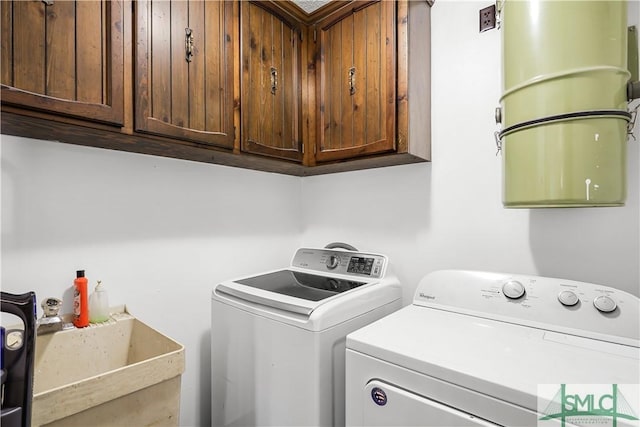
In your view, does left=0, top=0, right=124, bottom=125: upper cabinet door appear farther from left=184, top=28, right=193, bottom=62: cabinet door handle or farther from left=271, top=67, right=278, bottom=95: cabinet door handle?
left=271, top=67, right=278, bottom=95: cabinet door handle

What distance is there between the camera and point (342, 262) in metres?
1.73

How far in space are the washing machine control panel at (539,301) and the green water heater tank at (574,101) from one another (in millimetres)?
330

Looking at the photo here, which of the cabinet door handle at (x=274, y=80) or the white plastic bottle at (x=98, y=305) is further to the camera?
the cabinet door handle at (x=274, y=80)

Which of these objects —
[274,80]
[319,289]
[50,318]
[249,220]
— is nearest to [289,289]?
[319,289]

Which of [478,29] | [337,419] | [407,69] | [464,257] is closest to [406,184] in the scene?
[464,257]

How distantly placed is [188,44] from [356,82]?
781mm

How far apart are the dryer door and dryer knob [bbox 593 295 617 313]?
60 centimetres

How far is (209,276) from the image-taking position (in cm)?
177

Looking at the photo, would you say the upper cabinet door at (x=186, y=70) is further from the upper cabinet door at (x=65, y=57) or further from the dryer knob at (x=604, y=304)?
the dryer knob at (x=604, y=304)

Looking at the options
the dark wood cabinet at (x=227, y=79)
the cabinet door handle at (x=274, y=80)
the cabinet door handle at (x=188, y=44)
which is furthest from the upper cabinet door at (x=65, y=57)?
the cabinet door handle at (x=274, y=80)

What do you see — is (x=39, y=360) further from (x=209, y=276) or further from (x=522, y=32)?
(x=522, y=32)

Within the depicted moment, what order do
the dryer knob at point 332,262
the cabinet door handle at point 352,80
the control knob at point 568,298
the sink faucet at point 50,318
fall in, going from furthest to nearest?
the dryer knob at point 332,262
the cabinet door handle at point 352,80
the sink faucet at point 50,318
the control knob at point 568,298

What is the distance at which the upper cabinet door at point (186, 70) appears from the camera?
3.75 feet
